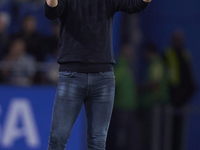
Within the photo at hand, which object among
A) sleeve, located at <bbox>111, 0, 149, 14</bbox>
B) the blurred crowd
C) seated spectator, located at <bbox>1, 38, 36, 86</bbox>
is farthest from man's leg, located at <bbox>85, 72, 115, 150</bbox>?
the blurred crowd

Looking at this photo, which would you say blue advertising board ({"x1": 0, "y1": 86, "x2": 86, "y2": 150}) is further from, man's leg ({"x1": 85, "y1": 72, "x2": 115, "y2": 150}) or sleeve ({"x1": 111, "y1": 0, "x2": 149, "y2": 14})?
sleeve ({"x1": 111, "y1": 0, "x2": 149, "y2": 14})

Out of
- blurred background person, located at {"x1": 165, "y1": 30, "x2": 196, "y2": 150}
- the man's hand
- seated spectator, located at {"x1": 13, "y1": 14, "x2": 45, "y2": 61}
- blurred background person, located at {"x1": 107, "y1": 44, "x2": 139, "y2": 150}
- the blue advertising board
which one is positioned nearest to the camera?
the man's hand

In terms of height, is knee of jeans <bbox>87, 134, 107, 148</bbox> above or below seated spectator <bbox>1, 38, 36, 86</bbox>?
below

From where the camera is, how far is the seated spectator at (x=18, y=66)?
6.49m

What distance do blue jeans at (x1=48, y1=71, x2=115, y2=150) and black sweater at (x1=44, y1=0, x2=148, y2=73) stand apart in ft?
0.23

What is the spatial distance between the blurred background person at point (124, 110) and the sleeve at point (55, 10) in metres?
3.88

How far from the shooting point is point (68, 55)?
12.1 ft

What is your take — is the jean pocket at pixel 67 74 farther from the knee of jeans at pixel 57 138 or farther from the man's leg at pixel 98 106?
the knee of jeans at pixel 57 138

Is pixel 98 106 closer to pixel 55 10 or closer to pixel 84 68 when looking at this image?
pixel 84 68

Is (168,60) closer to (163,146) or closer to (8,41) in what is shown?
(163,146)

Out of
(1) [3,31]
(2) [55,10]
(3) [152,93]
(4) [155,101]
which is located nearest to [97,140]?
(2) [55,10]

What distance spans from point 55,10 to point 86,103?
0.71m

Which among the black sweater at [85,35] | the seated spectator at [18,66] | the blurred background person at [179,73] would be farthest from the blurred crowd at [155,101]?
the black sweater at [85,35]

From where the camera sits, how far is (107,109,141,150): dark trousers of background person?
7.84 meters
